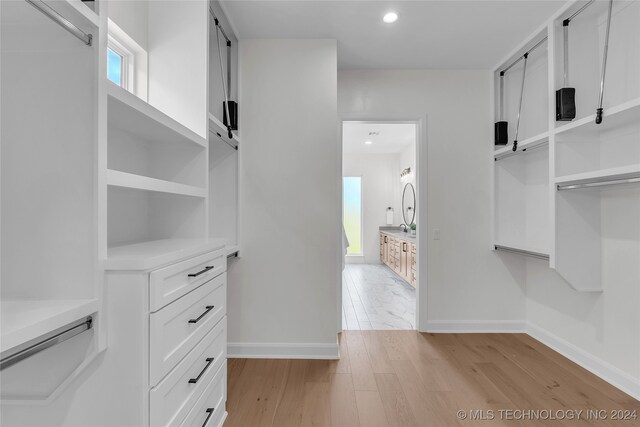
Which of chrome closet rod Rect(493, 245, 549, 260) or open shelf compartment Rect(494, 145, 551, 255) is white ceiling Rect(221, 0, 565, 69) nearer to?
open shelf compartment Rect(494, 145, 551, 255)

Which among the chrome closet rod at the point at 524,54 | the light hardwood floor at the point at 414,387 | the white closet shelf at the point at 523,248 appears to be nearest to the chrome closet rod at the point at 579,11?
the chrome closet rod at the point at 524,54

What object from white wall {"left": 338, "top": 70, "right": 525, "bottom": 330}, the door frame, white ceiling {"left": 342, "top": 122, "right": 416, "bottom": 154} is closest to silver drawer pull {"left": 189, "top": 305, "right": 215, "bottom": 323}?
the door frame

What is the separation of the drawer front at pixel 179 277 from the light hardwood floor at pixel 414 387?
952mm

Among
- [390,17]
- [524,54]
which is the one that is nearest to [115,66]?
[390,17]

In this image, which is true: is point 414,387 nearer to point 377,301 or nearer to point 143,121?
point 377,301

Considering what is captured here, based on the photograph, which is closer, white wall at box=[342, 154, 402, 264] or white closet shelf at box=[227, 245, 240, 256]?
white closet shelf at box=[227, 245, 240, 256]

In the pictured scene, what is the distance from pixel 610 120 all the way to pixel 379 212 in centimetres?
560

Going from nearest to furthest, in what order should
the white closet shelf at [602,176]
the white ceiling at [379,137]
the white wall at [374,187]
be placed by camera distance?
the white closet shelf at [602,176] → the white ceiling at [379,137] → the white wall at [374,187]

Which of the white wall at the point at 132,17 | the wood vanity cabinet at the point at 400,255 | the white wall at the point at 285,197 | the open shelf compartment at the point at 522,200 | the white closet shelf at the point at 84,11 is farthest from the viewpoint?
the wood vanity cabinet at the point at 400,255

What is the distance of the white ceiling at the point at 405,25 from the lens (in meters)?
2.23

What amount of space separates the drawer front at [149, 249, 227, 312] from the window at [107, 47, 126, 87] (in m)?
1.18

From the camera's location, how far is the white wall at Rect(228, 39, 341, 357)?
265cm

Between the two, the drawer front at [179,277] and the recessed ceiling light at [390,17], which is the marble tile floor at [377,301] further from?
the recessed ceiling light at [390,17]

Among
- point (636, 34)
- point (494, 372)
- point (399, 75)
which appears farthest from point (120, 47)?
point (494, 372)
